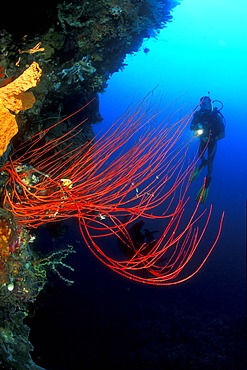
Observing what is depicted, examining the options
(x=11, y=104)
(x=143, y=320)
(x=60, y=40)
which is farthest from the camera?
(x=143, y=320)

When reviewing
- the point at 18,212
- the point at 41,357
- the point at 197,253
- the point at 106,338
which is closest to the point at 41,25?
the point at 18,212

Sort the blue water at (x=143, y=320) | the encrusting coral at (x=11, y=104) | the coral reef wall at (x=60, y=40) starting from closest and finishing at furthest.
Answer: the encrusting coral at (x=11, y=104), the coral reef wall at (x=60, y=40), the blue water at (x=143, y=320)

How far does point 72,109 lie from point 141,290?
6.16 m

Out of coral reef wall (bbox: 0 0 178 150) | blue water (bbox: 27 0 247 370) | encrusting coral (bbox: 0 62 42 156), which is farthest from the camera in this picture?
blue water (bbox: 27 0 247 370)

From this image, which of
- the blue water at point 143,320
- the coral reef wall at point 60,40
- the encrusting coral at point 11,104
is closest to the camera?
the encrusting coral at point 11,104

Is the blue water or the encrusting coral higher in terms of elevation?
the encrusting coral

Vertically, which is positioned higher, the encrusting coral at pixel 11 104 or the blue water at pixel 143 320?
the encrusting coral at pixel 11 104

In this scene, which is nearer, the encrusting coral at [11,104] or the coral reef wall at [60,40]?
the encrusting coral at [11,104]

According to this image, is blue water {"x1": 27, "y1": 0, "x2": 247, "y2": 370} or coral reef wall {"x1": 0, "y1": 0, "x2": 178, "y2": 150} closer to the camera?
coral reef wall {"x1": 0, "y1": 0, "x2": 178, "y2": 150}

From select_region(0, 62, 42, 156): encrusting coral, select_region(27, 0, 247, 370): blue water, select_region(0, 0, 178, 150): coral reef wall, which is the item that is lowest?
select_region(27, 0, 247, 370): blue water

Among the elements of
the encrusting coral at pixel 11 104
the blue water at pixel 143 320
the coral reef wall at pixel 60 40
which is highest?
the coral reef wall at pixel 60 40

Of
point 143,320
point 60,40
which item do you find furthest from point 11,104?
point 143,320

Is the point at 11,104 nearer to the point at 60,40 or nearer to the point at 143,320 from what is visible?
the point at 60,40

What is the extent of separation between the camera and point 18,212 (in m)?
2.50
